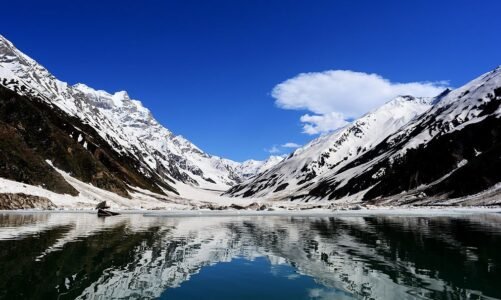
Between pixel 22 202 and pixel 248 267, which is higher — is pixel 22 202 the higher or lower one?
the higher one

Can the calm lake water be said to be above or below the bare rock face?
below

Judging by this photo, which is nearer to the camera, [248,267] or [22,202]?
[248,267]

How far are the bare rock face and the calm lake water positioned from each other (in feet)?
207

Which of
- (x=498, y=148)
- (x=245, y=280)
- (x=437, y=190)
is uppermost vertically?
(x=498, y=148)

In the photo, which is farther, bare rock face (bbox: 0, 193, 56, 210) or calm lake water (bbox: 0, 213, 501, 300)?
bare rock face (bbox: 0, 193, 56, 210)

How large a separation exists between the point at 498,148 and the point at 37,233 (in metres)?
165

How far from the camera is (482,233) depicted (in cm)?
5084

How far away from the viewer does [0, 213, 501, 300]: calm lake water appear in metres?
22.9

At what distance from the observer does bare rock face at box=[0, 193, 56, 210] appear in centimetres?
10288

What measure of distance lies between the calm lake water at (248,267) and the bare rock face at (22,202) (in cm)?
6320

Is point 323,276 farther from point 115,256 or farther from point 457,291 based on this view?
point 115,256

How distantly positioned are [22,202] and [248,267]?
93009 mm

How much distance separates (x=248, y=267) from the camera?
30984 mm

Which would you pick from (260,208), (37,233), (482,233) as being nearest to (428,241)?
(482,233)
